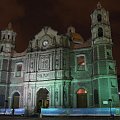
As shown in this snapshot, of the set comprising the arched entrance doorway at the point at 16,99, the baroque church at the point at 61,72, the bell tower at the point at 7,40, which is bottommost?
the arched entrance doorway at the point at 16,99

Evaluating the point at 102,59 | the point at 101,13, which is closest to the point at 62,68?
the point at 102,59

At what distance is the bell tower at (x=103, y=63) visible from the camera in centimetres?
3234

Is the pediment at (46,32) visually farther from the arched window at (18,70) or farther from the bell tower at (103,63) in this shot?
the bell tower at (103,63)

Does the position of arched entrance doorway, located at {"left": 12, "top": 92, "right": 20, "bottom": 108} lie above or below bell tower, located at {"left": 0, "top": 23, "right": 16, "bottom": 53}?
below

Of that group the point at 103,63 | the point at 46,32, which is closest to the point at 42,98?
the point at 46,32

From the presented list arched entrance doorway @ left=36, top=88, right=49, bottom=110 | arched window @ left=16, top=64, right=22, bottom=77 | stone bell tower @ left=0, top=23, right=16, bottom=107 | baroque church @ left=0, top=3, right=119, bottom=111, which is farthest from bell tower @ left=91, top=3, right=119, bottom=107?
stone bell tower @ left=0, top=23, right=16, bottom=107

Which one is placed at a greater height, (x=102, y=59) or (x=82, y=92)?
(x=102, y=59)

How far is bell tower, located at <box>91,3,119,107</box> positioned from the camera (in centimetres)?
3234

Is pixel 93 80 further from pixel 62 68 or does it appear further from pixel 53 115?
pixel 53 115

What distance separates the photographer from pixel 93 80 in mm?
34562

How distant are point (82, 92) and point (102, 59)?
22.1ft

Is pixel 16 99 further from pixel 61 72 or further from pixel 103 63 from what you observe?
pixel 103 63

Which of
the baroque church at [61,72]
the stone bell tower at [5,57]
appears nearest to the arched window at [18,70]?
the baroque church at [61,72]

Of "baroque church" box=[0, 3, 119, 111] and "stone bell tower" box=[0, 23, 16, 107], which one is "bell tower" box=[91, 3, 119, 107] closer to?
"baroque church" box=[0, 3, 119, 111]
